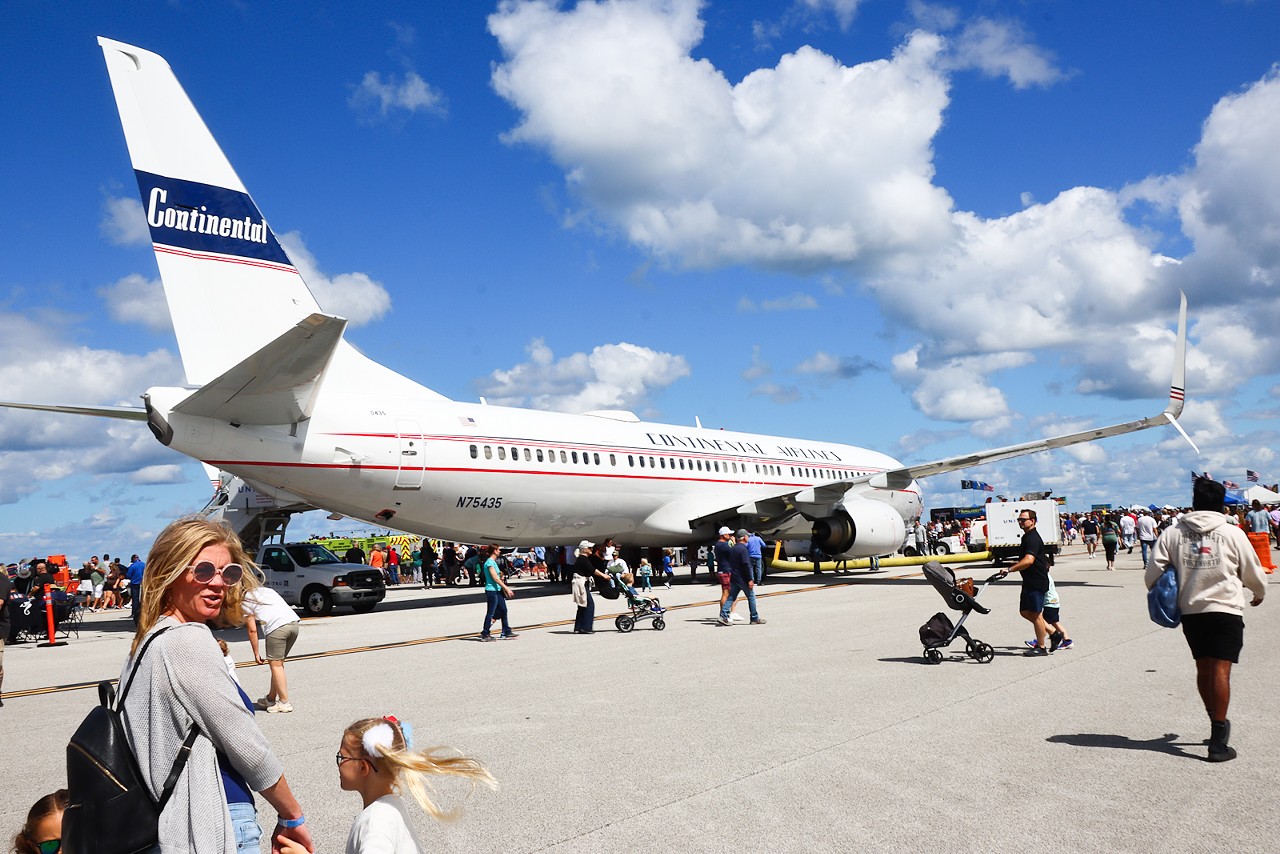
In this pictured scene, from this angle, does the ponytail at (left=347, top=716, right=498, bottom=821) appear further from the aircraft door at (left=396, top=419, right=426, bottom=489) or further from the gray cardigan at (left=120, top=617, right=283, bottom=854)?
the aircraft door at (left=396, top=419, right=426, bottom=489)

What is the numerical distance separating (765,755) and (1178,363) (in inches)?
795

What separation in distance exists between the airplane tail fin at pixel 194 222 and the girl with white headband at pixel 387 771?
14.1 m

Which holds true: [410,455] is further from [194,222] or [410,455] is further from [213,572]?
[213,572]

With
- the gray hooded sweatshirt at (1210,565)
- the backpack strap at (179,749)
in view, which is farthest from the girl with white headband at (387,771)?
the gray hooded sweatshirt at (1210,565)

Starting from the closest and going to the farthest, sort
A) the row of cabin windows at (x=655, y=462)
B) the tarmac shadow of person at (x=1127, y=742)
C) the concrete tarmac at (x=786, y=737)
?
1. the concrete tarmac at (x=786, y=737)
2. the tarmac shadow of person at (x=1127, y=742)
3. the row of cabin windows at (x=655, y=462)

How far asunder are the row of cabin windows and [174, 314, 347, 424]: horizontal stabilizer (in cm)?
433

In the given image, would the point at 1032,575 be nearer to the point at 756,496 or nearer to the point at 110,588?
the point at 756,496

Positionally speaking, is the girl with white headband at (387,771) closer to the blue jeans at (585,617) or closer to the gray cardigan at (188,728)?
the gray cardigan at (188,728)

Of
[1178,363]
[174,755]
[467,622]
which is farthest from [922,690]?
[1178,363]

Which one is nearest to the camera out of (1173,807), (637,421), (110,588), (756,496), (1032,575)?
(1173,807)

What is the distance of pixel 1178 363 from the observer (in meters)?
22.8

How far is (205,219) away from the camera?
1691 cm

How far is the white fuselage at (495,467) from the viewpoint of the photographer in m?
17.1

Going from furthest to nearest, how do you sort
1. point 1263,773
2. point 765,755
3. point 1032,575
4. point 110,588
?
1. point 110,588
2. point 1032,575
3. point 765,755
4. point 1263,773
